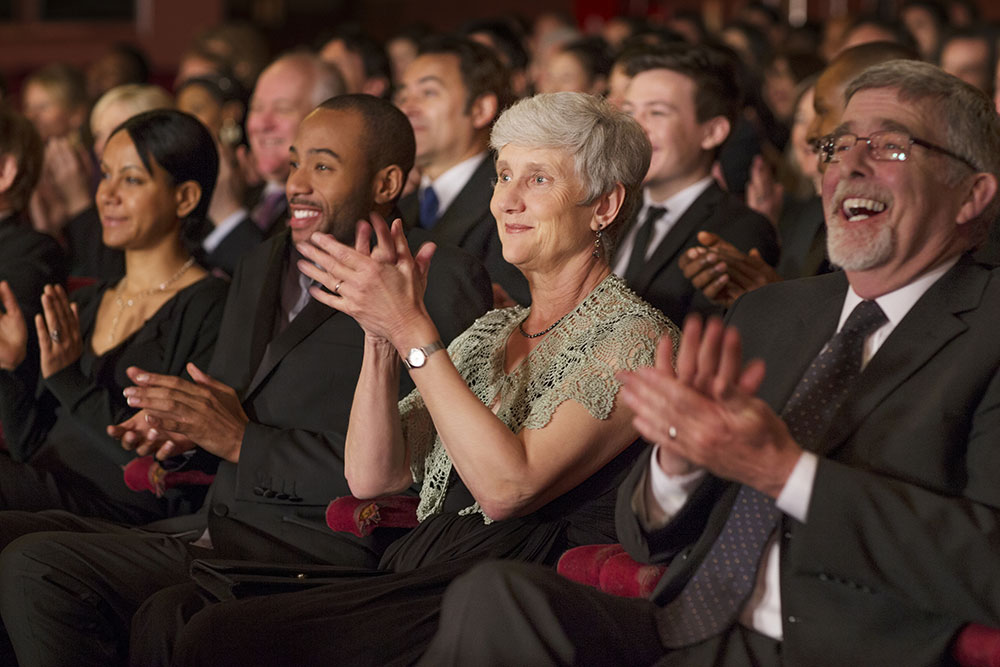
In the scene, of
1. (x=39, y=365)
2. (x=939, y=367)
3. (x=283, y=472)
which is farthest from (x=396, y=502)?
(x=39, y=365)

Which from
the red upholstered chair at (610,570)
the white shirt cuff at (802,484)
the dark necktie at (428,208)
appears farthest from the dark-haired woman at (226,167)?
the white shirt cuff at (802,484)

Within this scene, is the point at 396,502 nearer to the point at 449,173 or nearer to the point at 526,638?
the point at 526,638

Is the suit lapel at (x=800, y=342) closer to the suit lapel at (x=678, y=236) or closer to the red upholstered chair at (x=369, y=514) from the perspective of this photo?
the red upholstered chair at (x=369, y=514)

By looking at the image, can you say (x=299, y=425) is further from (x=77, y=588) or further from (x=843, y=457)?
(x=843, y=457)

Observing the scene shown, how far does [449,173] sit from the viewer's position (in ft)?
11.9

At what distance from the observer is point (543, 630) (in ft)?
5.42

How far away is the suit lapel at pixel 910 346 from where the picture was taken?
168 centimetres

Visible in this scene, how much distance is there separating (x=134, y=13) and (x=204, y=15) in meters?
0.60

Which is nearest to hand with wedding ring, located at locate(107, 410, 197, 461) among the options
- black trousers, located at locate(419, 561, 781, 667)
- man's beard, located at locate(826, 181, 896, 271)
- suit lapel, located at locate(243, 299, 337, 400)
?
suit lapel, located at locate(243, 299, 337, 400)

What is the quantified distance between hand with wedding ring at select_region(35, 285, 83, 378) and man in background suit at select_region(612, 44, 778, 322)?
1.30m

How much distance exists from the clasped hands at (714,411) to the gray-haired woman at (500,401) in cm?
42

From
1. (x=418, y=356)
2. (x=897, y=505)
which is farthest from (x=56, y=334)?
(x=897, y=505)

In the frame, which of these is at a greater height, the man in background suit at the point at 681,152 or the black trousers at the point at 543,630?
the man in background suit at the point at 681,152

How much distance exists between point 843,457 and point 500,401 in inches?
25.3
